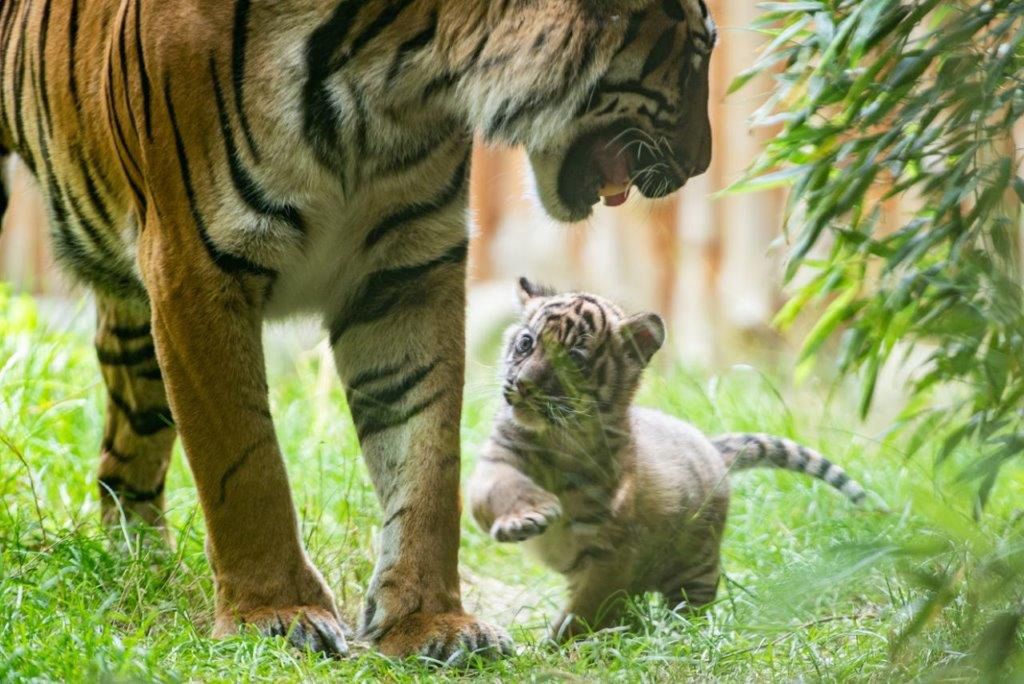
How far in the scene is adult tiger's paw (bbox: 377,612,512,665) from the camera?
3.18 meters

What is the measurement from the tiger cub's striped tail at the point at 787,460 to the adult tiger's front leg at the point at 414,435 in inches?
47.6

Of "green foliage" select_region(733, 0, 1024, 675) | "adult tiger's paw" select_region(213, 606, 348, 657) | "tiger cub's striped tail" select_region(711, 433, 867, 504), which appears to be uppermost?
"green foliage" select_region(733, 0, 1024, 675)

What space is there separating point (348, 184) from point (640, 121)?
0.71 metres

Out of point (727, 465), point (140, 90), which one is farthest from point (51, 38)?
point (727, 465)

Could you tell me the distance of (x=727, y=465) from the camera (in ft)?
13.9

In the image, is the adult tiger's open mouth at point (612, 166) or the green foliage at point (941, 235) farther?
the adult tiger's open mouth at point (612, 166)

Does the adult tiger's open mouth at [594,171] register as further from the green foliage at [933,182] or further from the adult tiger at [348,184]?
the green foliage at [933,182]

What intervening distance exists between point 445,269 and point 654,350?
0.71m

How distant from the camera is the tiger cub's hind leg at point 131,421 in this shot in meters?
4.27

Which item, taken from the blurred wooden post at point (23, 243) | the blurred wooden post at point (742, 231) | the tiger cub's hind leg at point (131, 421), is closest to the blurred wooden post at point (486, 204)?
the blurred wooden post at point (742, 231)

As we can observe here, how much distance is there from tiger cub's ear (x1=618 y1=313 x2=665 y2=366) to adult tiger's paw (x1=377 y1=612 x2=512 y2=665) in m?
0.92

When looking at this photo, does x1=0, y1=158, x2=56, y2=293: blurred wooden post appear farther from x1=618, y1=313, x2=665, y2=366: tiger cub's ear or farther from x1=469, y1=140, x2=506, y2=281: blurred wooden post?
x1=618, y1=313, x2=665, y2=366: tiger cub's ear

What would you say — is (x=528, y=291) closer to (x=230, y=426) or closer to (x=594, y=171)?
(x=594, y=171)

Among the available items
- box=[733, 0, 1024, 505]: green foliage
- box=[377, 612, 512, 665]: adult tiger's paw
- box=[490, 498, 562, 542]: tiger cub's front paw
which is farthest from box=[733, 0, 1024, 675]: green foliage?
box=[377, 612, 512, 665]: adult tiger's paw
